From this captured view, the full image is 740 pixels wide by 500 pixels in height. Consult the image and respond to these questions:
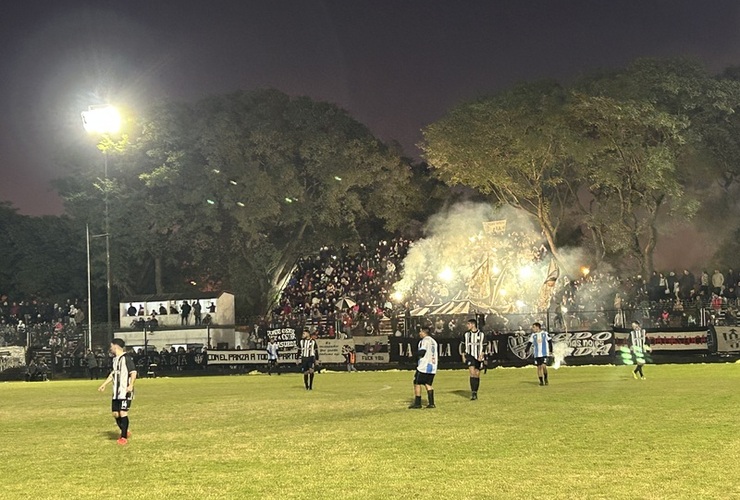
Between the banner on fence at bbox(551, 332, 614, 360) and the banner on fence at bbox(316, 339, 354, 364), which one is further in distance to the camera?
the banner on fence at bbox(316, 339, 354, 364)

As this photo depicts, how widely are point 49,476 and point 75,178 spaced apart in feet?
183

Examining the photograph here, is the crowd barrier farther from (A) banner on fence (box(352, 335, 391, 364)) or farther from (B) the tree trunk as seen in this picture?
(B) the tree trunk

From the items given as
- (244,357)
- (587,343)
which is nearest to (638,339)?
(587,343)

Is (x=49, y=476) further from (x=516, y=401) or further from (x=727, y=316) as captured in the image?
(x=727, y=316)

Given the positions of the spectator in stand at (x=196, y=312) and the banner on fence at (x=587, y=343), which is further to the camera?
the spectator in stand at (x=196, y=312)

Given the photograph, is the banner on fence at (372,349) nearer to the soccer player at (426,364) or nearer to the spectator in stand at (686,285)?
the spectator in stand at (686,285)

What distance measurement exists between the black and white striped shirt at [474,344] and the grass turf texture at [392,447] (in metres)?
1.26

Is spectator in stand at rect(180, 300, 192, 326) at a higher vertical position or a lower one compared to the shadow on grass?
higher

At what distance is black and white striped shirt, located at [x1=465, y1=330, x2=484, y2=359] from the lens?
22984 millimetres

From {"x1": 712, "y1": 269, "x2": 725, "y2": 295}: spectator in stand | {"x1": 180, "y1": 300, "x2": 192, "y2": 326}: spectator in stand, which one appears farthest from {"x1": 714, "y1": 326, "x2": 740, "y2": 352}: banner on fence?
{"x1": 180, "y1": 300, "x2": 192, "y2": 326}: spectator in stand

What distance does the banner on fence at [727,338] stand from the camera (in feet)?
124

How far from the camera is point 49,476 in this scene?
12273mm

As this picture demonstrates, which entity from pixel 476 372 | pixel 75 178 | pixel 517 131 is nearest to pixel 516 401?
pixel 476 372

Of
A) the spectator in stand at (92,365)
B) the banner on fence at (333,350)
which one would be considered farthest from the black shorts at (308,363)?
the spectator in stand at (92,365)
